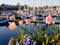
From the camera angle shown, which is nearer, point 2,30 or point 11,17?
point 2,30

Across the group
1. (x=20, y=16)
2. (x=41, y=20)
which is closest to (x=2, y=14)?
(x=20, y=16)

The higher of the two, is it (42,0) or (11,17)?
(42,0)

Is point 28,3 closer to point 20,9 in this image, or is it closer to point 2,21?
point 20,9

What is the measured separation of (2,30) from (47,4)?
69cm

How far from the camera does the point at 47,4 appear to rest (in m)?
2.38

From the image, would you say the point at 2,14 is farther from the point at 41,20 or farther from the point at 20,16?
the point at 41,20

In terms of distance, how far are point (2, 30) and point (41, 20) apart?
525 mm

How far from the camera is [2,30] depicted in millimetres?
2312

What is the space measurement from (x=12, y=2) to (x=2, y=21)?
0.29m

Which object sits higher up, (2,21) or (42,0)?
(42,0)

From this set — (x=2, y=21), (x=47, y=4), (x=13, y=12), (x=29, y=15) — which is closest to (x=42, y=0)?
(x=47, y=4)

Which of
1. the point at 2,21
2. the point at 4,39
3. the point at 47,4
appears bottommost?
the point at 4,39

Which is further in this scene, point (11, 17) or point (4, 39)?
point (11, 17)

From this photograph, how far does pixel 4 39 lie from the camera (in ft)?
7.61
